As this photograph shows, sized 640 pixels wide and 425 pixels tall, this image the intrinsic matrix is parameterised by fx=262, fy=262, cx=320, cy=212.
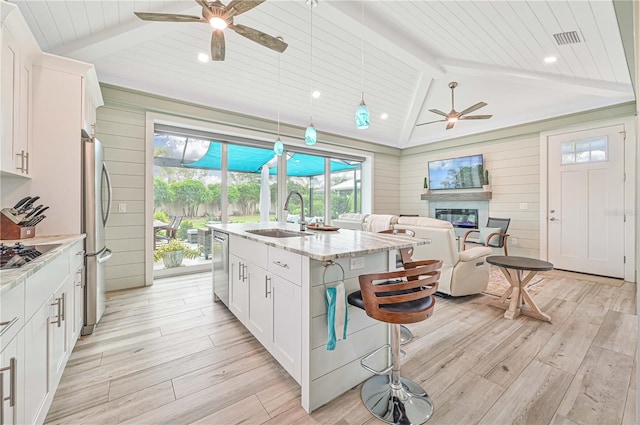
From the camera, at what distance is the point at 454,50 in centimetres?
378

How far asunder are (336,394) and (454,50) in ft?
14.7

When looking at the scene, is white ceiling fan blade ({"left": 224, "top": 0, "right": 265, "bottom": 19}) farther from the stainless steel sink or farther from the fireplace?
the fireplace

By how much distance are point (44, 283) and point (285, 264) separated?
49.9 inches

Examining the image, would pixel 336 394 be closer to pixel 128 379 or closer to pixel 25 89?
pixel 128 379

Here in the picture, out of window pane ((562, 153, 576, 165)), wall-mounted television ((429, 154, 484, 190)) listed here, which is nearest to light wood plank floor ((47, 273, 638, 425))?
window pane ((562, 153, 576, 165))

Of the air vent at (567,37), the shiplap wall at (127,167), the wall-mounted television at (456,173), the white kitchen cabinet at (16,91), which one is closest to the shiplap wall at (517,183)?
the wall-mounted television at (456,173)

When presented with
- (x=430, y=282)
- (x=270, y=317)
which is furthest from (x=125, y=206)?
(x=430, y=282)

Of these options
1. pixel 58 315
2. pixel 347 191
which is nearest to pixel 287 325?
pixel 58 315

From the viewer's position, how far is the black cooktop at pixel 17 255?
1198 mm

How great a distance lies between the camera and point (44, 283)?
1369mm

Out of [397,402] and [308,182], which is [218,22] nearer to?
[397,402]

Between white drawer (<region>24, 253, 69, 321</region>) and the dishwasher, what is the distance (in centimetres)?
129

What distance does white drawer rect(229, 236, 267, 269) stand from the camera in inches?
81.4

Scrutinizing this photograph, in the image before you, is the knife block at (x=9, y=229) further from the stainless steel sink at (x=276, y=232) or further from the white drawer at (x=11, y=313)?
the stainless steel sink at (x=276, y=232)
